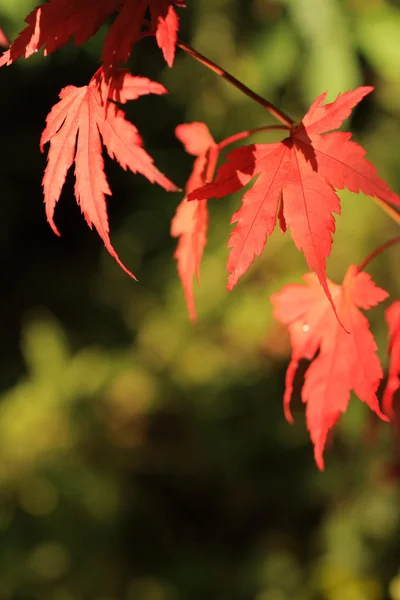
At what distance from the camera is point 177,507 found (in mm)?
2855

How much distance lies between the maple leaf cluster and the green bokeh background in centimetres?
114

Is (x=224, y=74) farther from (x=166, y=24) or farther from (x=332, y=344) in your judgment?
(x=332, y=344)

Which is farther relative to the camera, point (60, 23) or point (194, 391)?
point (194, 391)

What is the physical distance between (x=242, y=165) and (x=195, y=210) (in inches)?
6.8

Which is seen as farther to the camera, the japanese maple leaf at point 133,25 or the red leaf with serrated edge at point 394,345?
the red leaf with serrated edge at point 394,345

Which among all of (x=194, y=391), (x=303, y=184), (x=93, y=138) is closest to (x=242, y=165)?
(x=303, y=184)

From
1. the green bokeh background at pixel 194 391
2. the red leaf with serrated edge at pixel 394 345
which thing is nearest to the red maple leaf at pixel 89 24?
the red leaf with serrated edge at pixel 394 345

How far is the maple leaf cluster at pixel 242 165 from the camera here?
70 cm

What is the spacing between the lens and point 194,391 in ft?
9.64

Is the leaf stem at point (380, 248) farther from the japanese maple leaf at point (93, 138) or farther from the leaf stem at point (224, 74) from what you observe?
the japanese maple leaf at point (93, 138)

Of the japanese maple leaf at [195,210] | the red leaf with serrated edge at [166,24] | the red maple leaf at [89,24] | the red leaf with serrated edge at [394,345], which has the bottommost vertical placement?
the red leaf with serrated edge at [394,345]

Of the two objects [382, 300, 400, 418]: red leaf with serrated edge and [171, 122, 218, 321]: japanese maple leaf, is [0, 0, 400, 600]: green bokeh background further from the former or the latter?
Result: [171, 122, 218, 321]: japanese maple leaf

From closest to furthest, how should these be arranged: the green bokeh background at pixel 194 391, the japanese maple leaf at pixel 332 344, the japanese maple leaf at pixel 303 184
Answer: the japanese maple leaf at pixel 303 184
the japanese maple leaf at pixel 332 344
the green bokeh background at pixel 194 391

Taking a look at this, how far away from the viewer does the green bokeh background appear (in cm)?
236
